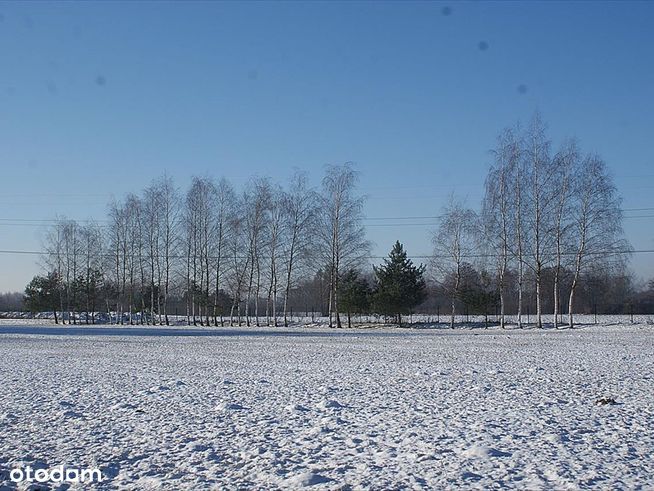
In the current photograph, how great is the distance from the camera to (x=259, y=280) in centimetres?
5200

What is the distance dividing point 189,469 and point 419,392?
528cm

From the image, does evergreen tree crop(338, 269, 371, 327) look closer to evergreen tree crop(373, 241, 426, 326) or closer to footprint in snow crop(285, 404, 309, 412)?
evergreen tree crop(373, 241, 426, 326)

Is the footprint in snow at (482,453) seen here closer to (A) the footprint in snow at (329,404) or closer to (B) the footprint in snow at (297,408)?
(A) the footprint in snow at (329,404)

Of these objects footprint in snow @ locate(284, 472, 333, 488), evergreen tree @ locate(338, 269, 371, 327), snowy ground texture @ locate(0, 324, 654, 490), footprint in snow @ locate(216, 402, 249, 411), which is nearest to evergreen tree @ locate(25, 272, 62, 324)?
evergreen tree @ locate(338, 269, 371, 327)

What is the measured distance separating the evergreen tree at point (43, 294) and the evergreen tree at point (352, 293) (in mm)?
34615

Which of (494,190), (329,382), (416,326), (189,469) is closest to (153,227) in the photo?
(416,326)

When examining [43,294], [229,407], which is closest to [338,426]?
[229,407]

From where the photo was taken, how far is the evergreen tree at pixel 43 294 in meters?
67.9

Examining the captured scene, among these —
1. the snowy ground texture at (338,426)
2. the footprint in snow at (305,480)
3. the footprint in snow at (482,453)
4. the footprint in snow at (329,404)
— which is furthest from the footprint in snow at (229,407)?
the footprint in snow at (482,453)

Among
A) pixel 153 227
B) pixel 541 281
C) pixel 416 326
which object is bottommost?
pixel 416 326

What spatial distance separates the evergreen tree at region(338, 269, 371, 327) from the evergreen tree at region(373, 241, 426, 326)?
1.06 meters

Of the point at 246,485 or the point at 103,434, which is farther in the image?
the point at 103,434

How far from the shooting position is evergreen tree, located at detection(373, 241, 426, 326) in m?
48.5

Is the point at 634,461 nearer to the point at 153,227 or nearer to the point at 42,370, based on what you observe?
the point at 42,370
